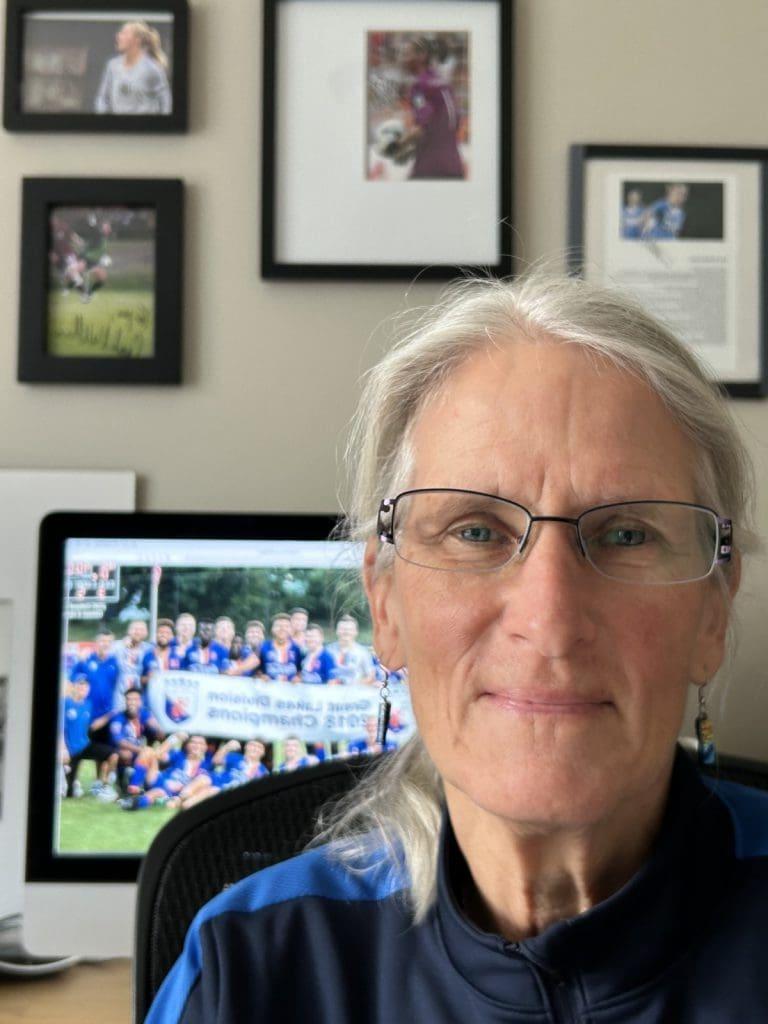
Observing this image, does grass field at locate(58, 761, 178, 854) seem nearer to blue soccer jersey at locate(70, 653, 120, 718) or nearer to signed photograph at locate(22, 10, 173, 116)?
blue soccer jersey at locate(70, 653, 120, 718)

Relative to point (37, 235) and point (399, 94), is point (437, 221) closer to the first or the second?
point (399, 94)

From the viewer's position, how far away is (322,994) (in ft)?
2.97

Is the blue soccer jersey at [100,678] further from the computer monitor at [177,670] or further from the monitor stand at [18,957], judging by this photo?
the monitor stand at [18,957]

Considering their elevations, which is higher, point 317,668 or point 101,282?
point 101,282

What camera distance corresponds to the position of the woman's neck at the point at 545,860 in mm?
898

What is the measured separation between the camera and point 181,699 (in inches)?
54.0

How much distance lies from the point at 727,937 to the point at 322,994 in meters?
0.33

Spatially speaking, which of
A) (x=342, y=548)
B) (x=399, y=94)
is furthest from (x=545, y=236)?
(x=342, y=548)

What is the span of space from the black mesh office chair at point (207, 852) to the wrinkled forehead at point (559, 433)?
38 centimetres

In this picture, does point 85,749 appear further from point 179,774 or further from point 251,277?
point 251,277

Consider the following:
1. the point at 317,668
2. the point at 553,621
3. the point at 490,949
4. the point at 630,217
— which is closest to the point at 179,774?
the point at 317,668

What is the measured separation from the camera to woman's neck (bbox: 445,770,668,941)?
90 cm

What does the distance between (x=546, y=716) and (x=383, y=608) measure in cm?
25

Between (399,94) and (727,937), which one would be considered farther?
(399,94)
